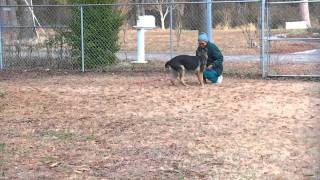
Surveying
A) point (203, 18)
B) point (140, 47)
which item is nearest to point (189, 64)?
point (203, 18)

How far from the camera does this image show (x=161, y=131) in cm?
727

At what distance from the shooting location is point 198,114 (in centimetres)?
839

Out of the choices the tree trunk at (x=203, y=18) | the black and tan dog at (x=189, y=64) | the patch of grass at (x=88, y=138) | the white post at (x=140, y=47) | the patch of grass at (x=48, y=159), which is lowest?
the patch of grass at (x=48, y=159)

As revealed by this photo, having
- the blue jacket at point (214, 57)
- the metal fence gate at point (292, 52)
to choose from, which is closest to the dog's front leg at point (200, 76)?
the blue jacket at point (214, 57)

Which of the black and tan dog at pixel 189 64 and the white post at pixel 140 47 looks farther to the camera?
the white post at pixel 140 47

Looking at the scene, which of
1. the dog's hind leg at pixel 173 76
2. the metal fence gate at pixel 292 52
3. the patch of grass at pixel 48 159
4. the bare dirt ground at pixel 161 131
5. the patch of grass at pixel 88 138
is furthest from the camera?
the metal fence gate at pixel 292 52

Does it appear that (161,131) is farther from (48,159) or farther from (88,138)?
(48,159)

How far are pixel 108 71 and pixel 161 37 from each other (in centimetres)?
1133

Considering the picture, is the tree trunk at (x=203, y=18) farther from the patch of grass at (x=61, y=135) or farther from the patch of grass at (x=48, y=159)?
the patch of grass at (x=48, y=159)

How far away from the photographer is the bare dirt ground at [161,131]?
560cm

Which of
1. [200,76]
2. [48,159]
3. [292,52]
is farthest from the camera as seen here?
[292,52]

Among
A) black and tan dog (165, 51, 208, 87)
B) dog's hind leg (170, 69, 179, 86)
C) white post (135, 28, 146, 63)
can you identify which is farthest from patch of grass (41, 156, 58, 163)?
white post (135, 28, 146, 63)

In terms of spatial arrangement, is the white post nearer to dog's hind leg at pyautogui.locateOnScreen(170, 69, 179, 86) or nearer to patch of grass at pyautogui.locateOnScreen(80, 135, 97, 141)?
dog's hind leg at pyautogui.locateOnScreen(170, 69, 179, 86)

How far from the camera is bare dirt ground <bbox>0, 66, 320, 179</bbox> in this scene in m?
5.60
